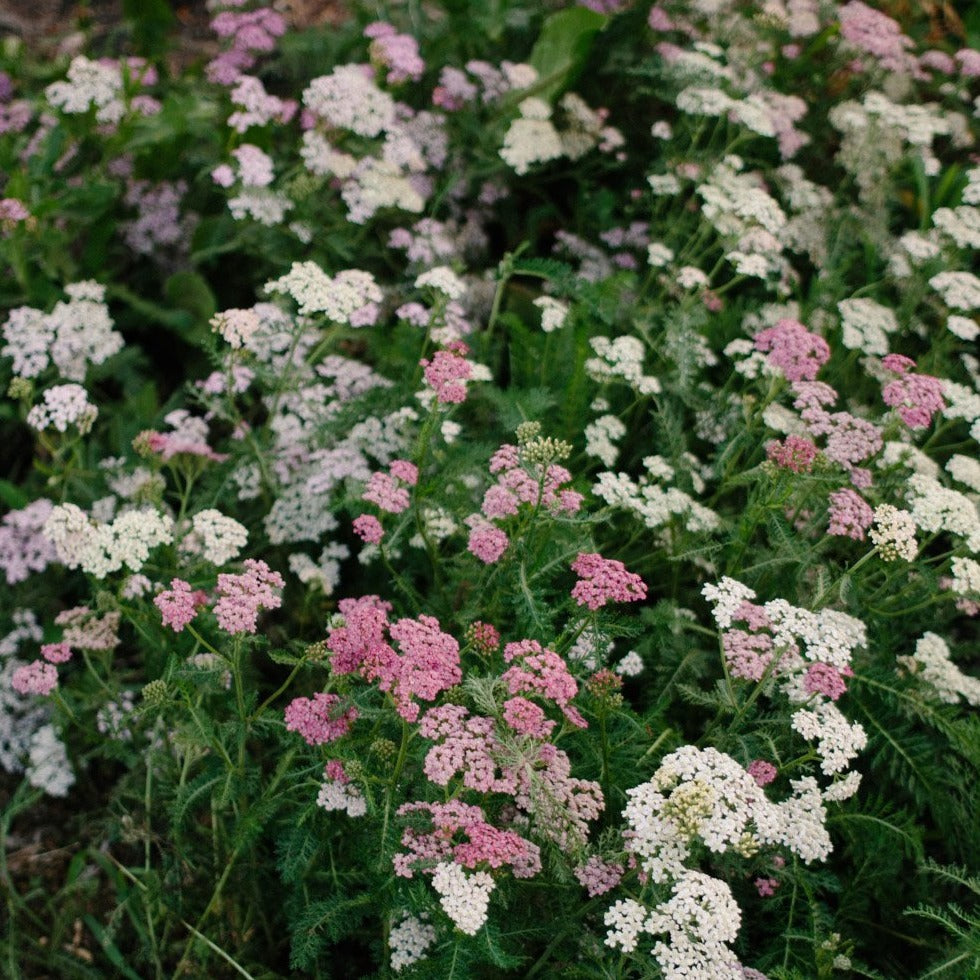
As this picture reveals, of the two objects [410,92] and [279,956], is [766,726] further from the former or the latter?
[410,92]

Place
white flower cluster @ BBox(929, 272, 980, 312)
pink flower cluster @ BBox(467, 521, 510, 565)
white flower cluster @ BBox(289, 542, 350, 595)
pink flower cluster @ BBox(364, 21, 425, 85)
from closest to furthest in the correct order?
1. pink flower cluster @ BBox(467, 521, 510, 565)
2. white flower cluster @ BBox(289, 542, 350, 595)
3. white flower cluster @ BBox(929, 272, 980, 312)
4. pink flower cluster @ BBox(364, 21, 425, 85)

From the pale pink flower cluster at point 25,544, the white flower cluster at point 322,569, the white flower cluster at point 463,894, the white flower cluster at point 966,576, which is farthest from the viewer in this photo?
the pale pink flower cluster at point 25,544

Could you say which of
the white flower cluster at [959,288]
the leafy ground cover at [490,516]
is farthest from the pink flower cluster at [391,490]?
the white flower cluster at [959,288]

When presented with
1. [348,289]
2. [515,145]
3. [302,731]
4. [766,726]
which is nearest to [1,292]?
[348,289]

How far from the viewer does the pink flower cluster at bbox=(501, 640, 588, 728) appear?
1.93 meters

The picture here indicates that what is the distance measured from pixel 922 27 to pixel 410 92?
7.89 feet

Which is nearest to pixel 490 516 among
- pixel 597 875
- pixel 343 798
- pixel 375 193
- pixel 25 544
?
pixel 343 798

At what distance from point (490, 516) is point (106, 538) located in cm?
89

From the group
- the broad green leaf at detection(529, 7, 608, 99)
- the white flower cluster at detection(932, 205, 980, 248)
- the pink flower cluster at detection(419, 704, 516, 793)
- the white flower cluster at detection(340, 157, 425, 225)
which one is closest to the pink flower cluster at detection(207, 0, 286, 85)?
the white flower cluster at detection(340, 157, 425, 225)

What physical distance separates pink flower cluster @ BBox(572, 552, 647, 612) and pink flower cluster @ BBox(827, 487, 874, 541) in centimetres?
55

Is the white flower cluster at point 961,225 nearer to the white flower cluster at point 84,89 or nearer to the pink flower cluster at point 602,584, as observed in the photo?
the pink flower cluster at point 602,584

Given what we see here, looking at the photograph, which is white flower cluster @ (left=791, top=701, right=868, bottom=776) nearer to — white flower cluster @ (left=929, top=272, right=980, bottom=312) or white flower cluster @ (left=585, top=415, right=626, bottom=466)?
white flower cluster @ (left=585, top=415, right=626, bottom=466)

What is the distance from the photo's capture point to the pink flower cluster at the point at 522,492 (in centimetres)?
227

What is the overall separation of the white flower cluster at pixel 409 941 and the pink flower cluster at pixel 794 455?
4.25 ft
